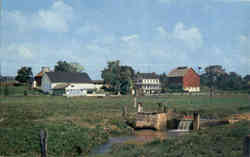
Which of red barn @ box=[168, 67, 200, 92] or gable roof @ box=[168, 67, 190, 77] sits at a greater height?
gable roof @ box=[168, 67, 190, 77]

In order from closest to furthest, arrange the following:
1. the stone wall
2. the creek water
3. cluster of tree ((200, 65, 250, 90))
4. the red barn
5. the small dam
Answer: the creek water, the small dam, the stone wall, cluster of tree ((200, 65, 250, 90)), the red barn

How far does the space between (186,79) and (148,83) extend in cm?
1573

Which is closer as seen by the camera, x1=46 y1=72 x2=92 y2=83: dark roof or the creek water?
the creek water

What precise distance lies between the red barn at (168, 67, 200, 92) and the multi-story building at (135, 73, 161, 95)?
615cm

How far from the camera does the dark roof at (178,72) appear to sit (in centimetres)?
12268

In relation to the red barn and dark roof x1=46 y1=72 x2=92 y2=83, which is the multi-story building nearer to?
the red barn

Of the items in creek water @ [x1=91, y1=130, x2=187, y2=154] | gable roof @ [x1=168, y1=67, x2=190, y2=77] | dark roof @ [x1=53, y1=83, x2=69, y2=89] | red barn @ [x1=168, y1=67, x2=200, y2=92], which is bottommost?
creek water @ [x1=91, y1=130, x2=187, y2=154]

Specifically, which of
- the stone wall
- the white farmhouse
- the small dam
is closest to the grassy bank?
the small dam

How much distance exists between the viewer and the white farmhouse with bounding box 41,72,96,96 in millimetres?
94281

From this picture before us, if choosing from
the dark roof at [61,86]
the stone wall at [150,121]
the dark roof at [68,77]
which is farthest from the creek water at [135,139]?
the dark roof at [68,77]

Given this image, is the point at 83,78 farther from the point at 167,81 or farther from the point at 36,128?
the point at 36,128

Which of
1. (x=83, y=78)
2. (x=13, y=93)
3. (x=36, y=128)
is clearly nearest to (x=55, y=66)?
(x=83, y=78)

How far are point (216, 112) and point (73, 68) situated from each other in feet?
354

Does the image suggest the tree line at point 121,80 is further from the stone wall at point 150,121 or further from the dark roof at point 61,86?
the stone wall at point 150,121
